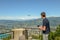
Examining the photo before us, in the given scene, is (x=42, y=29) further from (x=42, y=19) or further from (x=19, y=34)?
(x=19, y=34)

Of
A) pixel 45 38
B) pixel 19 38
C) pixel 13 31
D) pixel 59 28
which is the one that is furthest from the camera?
pixel 59 28

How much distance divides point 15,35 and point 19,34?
0.09m

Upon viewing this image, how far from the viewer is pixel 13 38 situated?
406 cm

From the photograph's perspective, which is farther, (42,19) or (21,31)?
(42,19)

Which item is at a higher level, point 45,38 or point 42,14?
point 42,14

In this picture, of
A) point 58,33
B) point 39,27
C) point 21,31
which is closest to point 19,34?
point 21,31

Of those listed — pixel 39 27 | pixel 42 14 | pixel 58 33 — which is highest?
pixel 42 14

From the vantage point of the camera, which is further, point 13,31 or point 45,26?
point 45,26

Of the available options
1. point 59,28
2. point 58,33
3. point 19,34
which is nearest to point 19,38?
point 19,34

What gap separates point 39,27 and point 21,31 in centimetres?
62

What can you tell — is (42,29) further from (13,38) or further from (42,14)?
(13,38)

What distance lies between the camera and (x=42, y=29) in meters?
4.43

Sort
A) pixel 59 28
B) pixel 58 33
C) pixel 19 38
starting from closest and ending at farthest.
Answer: pixel 19 38 < pixel 58 33 < pixel 59 28

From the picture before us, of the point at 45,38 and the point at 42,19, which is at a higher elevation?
the point at 42,19
